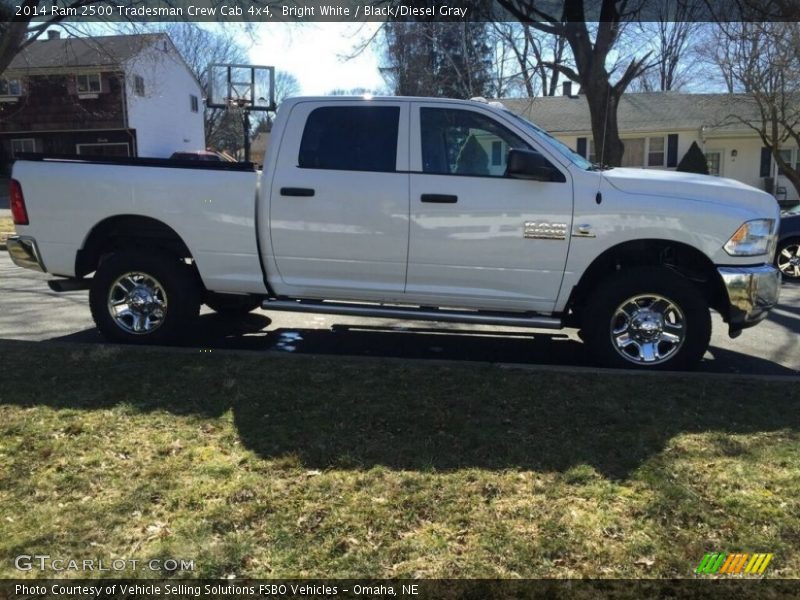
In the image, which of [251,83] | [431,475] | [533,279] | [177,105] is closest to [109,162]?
[533,279]

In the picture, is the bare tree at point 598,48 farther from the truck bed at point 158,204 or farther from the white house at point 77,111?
the white house at point 77,111

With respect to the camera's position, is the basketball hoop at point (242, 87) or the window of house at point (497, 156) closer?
the window of house at point (497, 156)

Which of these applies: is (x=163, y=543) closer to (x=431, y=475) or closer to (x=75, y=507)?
(x=75, y=507)

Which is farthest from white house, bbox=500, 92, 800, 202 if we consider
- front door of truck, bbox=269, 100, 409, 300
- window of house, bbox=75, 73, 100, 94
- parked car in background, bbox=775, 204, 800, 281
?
front door of truck, bbox=269, 100, 409, 300

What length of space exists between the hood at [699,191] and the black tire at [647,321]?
59 cm

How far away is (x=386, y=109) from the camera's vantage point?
5.38m

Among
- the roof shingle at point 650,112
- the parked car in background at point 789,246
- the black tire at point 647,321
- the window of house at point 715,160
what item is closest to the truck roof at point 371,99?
the black tire at point 647,321

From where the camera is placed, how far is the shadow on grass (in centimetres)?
358

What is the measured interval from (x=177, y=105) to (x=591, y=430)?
139 feet

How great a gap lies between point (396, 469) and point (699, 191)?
3.25 meters

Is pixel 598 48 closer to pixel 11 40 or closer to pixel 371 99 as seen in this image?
pixel 371 99

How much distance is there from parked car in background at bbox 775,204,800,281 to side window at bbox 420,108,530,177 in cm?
794

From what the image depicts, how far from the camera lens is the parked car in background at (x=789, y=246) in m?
10.9

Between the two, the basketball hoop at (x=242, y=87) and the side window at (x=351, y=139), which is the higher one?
the basketball hoop at (x=242, y=87)
